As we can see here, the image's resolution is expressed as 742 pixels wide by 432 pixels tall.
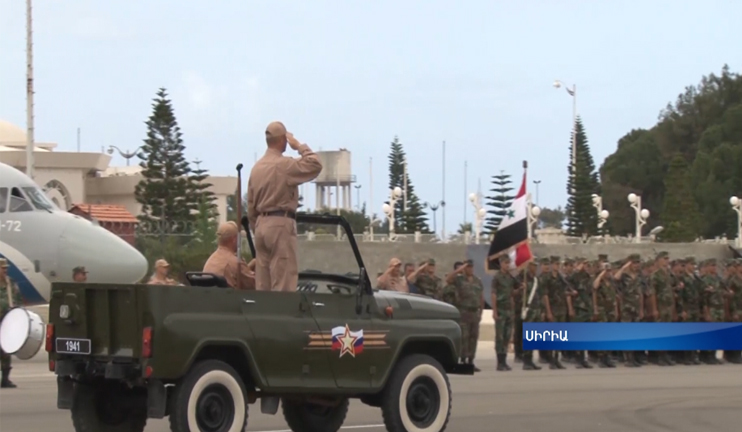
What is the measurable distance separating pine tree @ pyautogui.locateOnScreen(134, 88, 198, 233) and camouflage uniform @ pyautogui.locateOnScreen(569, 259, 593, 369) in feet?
130

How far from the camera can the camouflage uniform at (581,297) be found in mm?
23875

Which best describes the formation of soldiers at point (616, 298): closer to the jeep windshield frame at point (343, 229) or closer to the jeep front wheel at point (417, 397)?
the jeep front wheel at point (417, 397)

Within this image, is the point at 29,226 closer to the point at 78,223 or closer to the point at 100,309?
the point at 78,223

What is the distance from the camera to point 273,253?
10602 mm

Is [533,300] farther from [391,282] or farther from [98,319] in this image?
[98,319]

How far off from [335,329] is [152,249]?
3080cm

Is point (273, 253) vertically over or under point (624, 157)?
under

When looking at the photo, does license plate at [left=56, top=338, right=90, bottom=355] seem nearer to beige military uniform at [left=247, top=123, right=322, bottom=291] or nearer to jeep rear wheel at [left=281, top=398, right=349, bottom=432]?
beige military uniform at [left=247, top=123, right=322, bottom=291]

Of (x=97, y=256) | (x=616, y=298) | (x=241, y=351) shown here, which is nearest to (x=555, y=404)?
(x=241, y=351)

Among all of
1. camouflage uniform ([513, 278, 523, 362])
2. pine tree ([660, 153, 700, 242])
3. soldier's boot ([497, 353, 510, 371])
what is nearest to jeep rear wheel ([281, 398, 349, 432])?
soldier's boot ([497, 353, 510, 371])

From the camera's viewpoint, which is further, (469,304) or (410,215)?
(410,215)

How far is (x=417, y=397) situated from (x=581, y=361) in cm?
1270

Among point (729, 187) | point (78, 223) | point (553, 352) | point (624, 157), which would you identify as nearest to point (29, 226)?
point (78, 223)

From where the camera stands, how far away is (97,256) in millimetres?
21781
